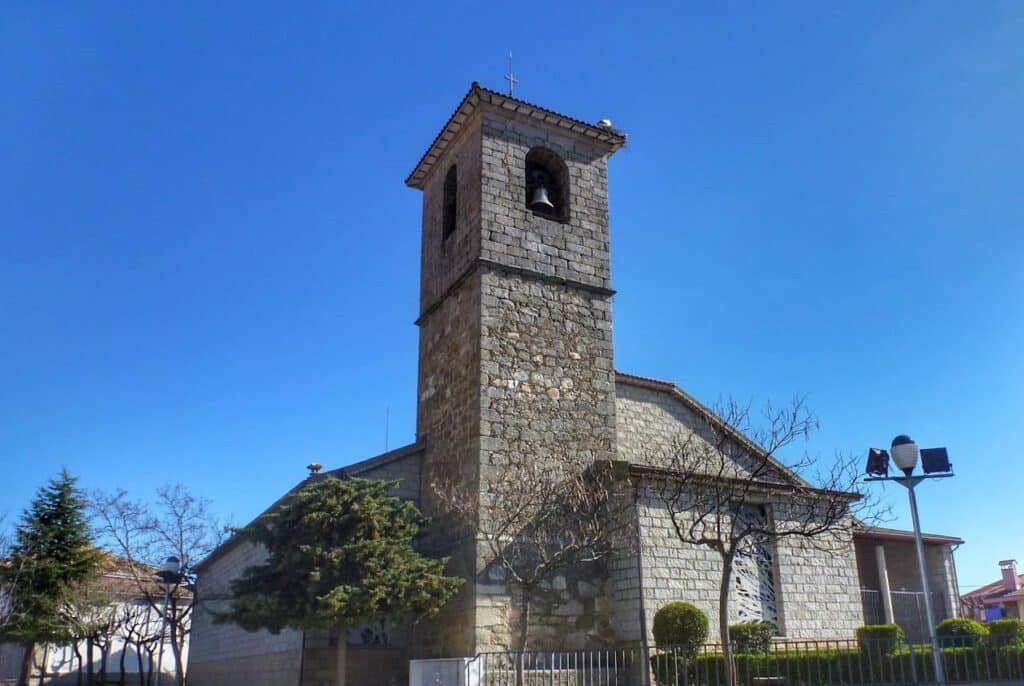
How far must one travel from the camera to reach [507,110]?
1855 cm

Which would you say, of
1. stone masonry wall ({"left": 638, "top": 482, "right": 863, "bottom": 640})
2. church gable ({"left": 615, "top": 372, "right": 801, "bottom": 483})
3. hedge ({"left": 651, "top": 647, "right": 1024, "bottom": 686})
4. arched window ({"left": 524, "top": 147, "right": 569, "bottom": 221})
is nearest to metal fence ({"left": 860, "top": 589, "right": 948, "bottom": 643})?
stone masonry wall ({"left": 638, "top": 482, "right": 863, "bottom": 640})

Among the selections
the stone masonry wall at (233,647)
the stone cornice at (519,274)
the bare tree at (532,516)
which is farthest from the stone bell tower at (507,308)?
the stone masonry wall at (233,647)

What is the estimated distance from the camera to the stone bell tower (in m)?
16.1

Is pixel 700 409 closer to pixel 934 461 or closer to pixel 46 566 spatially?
pixel 934 461

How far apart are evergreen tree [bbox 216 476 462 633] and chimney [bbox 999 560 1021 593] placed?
108 feet

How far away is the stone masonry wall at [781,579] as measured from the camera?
50.5ft

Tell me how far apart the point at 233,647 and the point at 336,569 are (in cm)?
1028

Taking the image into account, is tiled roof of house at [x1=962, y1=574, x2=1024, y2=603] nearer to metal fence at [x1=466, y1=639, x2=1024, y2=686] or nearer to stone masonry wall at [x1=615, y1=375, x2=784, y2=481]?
stone masonry wall at [x1=615, y1=375, x2=784, y2=481]

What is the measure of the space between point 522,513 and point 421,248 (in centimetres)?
830

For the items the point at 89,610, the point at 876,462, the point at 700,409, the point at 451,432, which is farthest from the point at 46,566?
the point at 876,462

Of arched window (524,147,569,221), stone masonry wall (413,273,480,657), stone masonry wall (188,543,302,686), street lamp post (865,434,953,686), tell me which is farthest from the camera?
arched window (524,147,569,221)

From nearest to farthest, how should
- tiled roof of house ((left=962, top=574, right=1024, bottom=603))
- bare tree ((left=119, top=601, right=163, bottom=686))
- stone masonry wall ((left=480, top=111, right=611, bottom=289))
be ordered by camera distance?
stone masonry wall ((left=480, top=111, right=611, bottom=289)) → bare tree ((left=119, top=601, right=163, bottom=686)) → tiled roof of house ((left=962, top=574, right=1024, bottom=603))

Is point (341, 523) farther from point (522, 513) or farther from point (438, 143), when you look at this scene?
point (438, 143)

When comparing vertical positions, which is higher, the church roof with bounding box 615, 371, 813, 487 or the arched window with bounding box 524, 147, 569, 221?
the arched window with bounding box 524, 147, 569, 221
